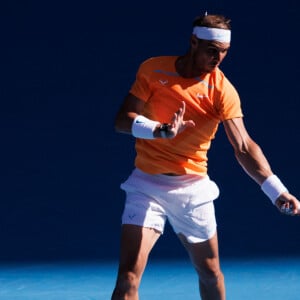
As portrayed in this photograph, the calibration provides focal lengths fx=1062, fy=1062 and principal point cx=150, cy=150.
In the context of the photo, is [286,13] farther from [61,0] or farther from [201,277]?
[201,277]

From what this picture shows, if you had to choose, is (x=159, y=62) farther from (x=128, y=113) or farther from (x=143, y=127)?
(x=143, y=127)

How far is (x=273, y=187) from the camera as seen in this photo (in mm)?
5035

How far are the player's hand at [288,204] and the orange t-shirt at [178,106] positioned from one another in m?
0.52

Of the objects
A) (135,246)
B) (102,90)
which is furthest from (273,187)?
(102,90)

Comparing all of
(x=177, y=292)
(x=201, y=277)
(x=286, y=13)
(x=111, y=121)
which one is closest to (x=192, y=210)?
(x=201, y=277)

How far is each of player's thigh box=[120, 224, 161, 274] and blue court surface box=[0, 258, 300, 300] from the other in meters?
1.45

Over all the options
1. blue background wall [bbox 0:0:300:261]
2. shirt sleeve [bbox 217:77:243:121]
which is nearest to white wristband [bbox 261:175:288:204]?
shirt sleeve [bbox 217:77:243:121]

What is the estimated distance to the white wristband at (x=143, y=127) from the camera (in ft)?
16.3

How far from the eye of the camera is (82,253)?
7.55 m

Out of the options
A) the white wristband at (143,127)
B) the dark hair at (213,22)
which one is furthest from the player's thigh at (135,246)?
the dark hair at (213,22)

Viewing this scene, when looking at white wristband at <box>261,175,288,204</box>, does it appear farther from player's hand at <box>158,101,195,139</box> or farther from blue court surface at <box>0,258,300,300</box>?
blue court surface at <box>0,258,300,300</box>

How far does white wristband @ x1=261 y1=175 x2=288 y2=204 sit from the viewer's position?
5.01m

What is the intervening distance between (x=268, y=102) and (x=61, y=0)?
1.87 m

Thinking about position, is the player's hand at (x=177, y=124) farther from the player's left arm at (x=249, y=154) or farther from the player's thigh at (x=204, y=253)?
the player's thigh at (x=204, y=253)
